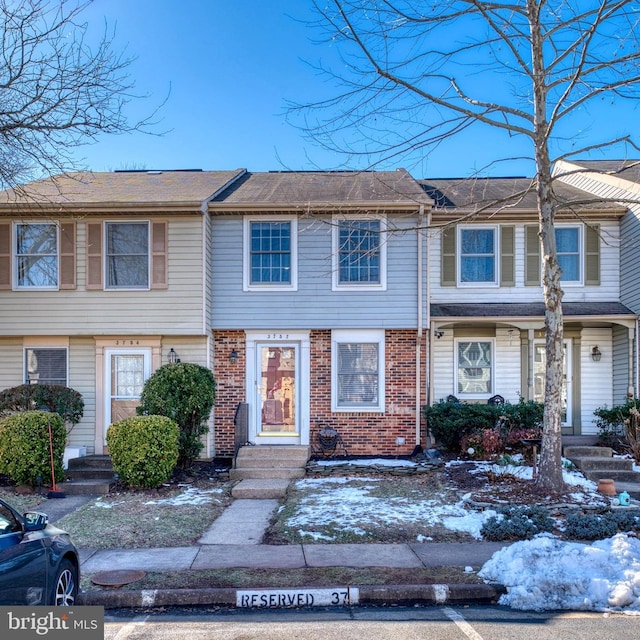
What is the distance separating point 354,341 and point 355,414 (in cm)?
151

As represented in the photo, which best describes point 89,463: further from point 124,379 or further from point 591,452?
point 591,452

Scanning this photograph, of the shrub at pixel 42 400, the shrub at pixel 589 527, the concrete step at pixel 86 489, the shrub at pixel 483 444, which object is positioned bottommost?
the concrete step at pixel 86 489

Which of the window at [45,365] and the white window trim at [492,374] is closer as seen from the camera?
the window at [45,365]

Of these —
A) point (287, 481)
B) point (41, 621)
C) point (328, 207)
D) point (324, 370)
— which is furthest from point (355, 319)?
point (41, 621)

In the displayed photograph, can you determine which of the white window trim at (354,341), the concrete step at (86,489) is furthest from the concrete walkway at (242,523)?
the white window trim at (354,341)

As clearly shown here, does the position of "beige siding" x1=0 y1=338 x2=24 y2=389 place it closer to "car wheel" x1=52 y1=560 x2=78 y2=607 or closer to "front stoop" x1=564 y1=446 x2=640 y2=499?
"car wheel" x1=52 y1=560 x2=78 y2=607

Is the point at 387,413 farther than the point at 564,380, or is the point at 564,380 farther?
the point at 564,380

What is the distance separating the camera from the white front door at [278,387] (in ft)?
45.2

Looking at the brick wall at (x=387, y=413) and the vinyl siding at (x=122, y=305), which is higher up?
the vinyl siding at (x=122, y=305)

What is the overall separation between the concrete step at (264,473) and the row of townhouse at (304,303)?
5.20 feet

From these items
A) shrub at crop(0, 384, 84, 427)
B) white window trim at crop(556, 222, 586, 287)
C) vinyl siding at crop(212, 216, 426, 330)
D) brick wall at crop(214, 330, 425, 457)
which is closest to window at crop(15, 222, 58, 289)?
shrub at crop(0, 384, 84, 427)

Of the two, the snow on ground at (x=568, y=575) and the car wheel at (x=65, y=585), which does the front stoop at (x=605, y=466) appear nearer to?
the snow on ground at (x=568, y=575)

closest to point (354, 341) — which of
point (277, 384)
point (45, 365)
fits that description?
point (277, 384)

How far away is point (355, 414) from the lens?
13.7 metres
